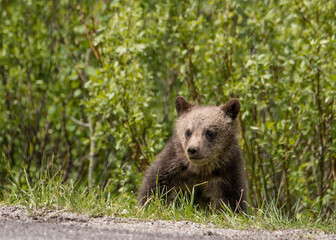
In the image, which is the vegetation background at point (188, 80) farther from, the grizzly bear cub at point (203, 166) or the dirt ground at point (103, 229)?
the dirt ground at point (103, 229)

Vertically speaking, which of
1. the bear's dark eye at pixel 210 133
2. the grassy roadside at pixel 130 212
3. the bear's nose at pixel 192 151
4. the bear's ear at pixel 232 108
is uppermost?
the bear's ear at pixel 232 108

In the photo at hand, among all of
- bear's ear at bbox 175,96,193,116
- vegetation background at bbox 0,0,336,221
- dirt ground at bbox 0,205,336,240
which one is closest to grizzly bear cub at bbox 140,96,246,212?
bear's ear at bbox 175,96,193,116

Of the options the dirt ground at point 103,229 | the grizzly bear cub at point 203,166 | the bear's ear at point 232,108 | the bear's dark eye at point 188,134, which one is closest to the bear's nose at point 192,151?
the grizzly bear cub at point 203,166

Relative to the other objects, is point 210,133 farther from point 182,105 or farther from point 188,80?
point 188,80

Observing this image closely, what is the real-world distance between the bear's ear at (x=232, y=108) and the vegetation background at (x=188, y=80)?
72 centimetres

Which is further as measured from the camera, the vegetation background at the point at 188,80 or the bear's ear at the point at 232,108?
the vegetation background at the point at 188,80

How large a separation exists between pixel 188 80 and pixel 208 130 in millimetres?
2063

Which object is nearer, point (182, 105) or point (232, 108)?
point (232, 108)

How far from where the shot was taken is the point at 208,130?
18.7 ft

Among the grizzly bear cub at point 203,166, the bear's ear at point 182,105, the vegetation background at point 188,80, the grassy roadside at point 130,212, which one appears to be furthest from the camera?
the vegetation background at point 188,80

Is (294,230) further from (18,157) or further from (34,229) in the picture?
(18,157)

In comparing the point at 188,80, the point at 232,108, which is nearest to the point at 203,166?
the point at 232,108

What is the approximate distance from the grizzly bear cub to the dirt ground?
136 centimetres

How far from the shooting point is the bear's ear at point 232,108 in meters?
5.83
